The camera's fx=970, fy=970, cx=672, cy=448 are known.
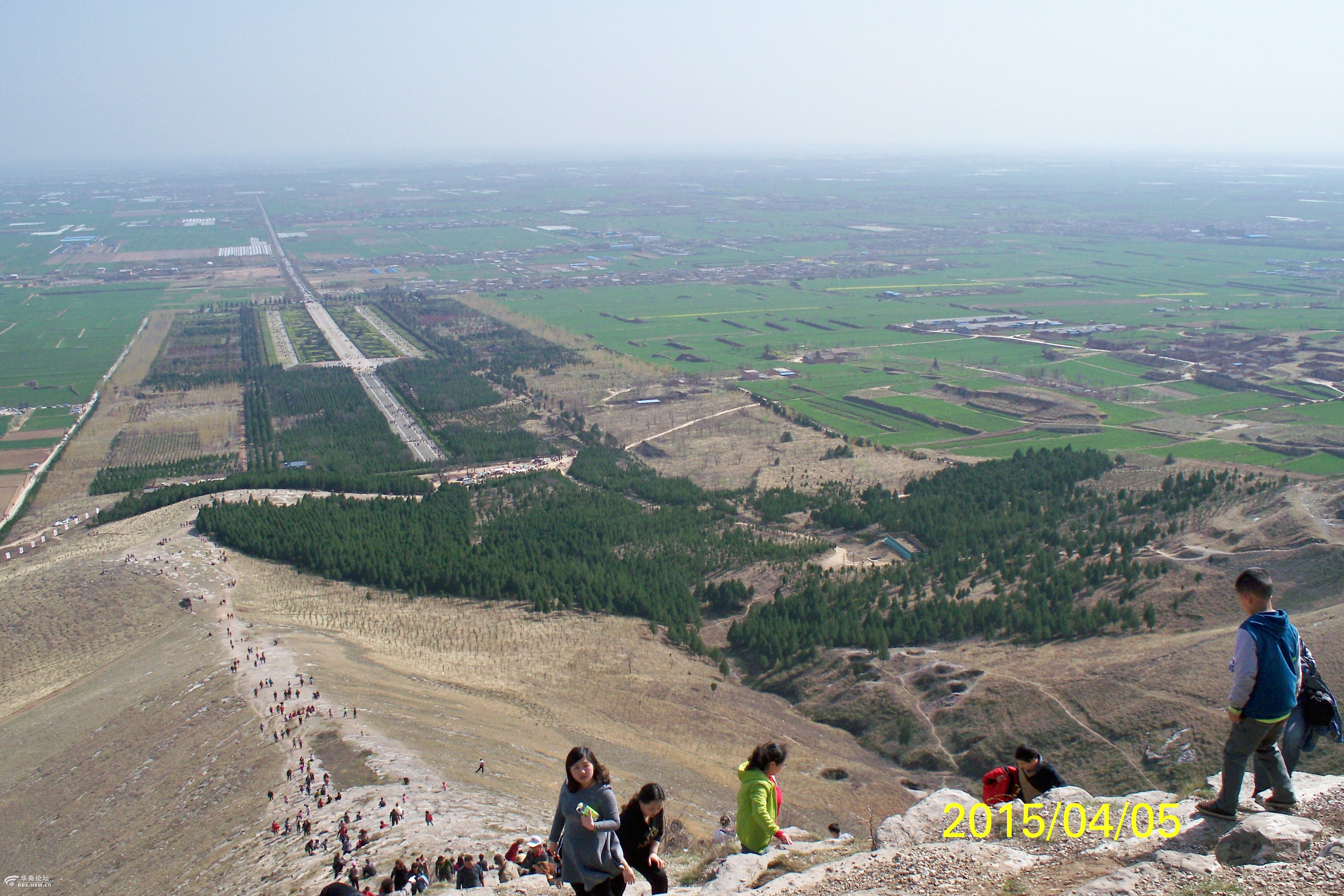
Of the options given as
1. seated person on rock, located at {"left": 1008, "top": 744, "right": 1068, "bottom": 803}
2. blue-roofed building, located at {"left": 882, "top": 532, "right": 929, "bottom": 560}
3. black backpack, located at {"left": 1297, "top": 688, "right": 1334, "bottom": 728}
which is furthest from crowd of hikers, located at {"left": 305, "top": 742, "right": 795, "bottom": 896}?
blue-roofed building, located at {"left": 882, "top": 532, "right": 929, "bottom": 560}

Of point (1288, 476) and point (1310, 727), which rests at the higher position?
point (1310, 727)

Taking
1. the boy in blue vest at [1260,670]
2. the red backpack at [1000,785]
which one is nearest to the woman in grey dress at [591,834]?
the red backpack at [1000,785]

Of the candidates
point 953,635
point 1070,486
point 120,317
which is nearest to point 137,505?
point 953,635

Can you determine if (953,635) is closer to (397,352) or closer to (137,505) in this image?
(137,505)

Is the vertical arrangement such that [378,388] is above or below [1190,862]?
below

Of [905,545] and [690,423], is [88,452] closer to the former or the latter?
[690,423]

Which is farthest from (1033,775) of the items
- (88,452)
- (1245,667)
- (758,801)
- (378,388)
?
(378,388)
